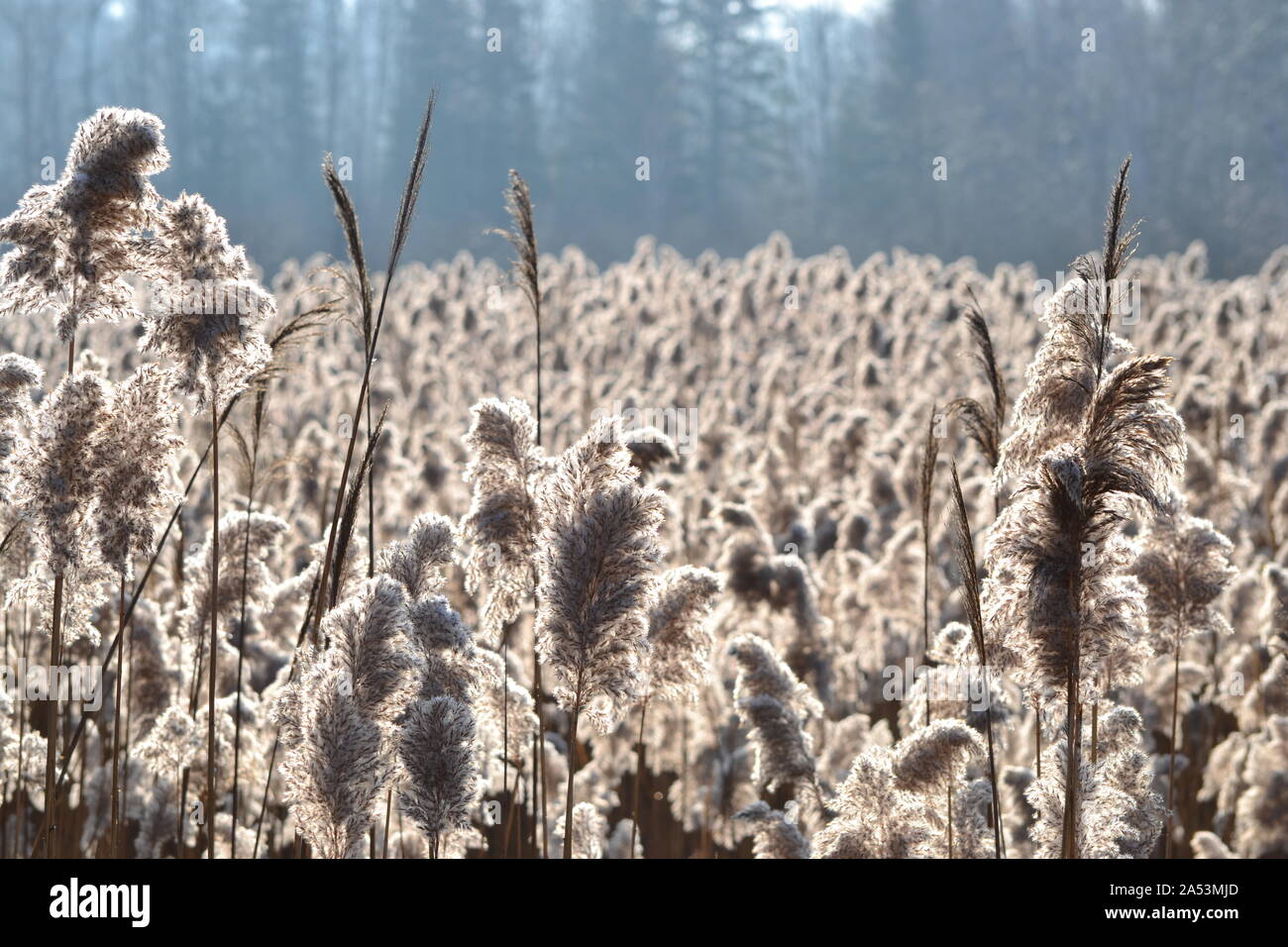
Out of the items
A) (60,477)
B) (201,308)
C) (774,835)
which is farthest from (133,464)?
(774,835)

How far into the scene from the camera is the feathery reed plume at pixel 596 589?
297 cm

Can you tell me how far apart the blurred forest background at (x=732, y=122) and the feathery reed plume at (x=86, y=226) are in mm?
55241

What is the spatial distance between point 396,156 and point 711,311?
66.0 meters

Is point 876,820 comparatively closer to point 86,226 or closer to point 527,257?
point 527,257

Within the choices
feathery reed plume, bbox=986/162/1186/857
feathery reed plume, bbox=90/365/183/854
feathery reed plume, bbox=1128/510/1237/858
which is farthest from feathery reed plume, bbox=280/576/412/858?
feathery reed plume, bbox=1128/510/1237/858

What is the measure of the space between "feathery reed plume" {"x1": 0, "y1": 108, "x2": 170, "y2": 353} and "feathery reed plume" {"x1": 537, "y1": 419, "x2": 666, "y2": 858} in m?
1.31

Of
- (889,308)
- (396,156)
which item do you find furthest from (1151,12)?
(889,308)

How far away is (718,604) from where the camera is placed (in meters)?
6.22

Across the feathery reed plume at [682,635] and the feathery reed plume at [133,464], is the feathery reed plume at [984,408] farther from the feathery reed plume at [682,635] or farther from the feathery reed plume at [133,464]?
the feathery reed plume at [133,464]

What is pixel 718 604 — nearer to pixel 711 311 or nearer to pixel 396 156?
pixel 711 311

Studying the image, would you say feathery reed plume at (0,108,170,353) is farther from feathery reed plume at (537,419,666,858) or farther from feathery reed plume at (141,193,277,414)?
feathery reed plume at (537,419,666,858)
